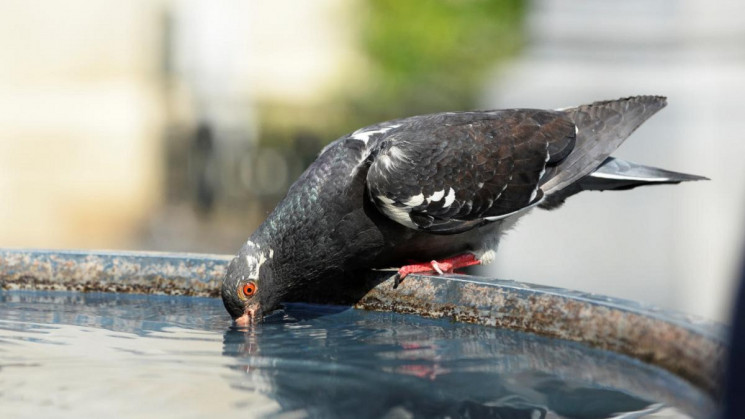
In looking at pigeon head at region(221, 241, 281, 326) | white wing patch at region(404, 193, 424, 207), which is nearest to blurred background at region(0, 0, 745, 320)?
white wing patch at region(404, 193, 424, 207)

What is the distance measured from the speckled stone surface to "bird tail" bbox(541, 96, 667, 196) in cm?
128

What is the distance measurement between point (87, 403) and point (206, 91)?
42.0 feet

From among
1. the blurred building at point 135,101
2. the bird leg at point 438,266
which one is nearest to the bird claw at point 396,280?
the bird leg at point 438,266

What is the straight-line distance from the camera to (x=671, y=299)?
9.20 meters

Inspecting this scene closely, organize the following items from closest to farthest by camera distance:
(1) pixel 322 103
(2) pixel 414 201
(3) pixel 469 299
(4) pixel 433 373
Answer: (4) pixel 433 373
(3) pixel 469 299
(2) pixel 414 201
(1) pixel 322 103

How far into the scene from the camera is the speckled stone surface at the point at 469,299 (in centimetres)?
322

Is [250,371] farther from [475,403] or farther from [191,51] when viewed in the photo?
[191,51]

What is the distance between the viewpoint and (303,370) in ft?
11.3

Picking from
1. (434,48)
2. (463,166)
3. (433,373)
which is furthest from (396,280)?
(434,48)

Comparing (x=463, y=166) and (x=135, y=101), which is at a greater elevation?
(x=135, y=101)

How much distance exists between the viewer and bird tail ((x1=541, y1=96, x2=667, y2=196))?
5.46 m

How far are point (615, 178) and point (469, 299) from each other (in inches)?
73.1

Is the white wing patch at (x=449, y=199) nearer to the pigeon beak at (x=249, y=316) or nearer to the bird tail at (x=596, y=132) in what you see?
the bird tail at (x=596, y=132)

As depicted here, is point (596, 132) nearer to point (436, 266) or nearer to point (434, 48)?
point (436, 266)
